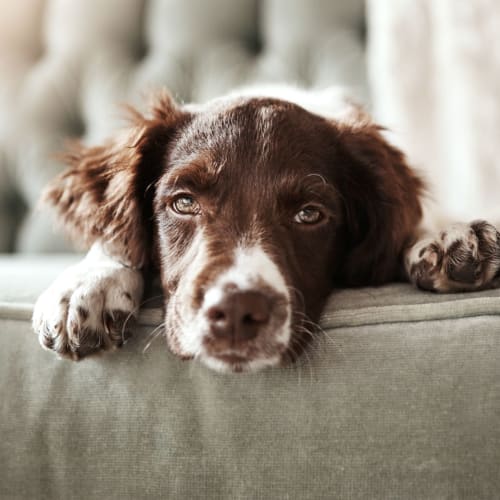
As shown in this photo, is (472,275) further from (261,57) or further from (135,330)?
(261,57)

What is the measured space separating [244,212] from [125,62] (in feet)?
6.45

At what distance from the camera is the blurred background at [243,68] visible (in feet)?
8.59

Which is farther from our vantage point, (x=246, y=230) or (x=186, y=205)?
(x=186, y=205)

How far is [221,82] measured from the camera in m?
2.98

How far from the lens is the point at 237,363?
121 cm

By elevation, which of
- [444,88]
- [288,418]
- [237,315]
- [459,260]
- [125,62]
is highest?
[444,88]

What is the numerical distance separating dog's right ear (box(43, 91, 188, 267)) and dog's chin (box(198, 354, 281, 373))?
0.50 meters

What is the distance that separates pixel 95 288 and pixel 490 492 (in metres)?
0.93

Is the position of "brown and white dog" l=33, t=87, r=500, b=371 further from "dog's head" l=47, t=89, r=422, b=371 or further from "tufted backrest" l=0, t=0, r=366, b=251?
"tufted backrest" l=0, t=0, r=366, b=251

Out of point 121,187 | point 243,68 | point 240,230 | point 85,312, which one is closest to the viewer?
point 85,312

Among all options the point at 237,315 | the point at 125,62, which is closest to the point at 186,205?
the point at 237,315

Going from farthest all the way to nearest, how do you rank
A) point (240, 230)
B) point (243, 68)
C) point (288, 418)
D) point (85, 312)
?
point (243, 68) → point (240, 230) → point (85, 312) → point (288, 418)

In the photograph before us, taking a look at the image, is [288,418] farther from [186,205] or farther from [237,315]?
[186,205]

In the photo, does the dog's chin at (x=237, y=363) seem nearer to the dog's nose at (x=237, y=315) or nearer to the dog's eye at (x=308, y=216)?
the dog's nose at (x=237, y=315)
